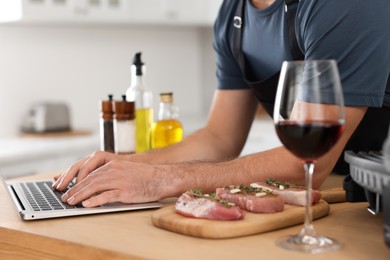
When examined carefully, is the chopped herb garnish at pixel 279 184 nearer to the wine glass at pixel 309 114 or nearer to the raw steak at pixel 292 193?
the raw steak at pixel 292 193

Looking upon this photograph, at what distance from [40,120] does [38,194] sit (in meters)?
2.26

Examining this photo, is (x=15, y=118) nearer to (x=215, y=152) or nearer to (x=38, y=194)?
(x=215, y=152)

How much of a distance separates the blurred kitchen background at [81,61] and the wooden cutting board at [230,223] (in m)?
1.98

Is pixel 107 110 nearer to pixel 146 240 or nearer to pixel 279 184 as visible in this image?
pixel 279 184

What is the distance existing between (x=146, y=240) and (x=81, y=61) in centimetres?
310

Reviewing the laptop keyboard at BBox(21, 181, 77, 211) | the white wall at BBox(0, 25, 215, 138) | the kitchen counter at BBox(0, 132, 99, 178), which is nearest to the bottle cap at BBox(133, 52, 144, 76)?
the laptop keyboard at BBox(21, 181, 77, 211)

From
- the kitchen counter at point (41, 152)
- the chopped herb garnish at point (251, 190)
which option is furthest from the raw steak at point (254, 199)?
the kitchen counter at point (41, 152)

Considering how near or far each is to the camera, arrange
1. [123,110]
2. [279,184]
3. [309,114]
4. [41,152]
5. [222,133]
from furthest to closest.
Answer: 1. [41,152]
2. [222,133]
3. [123,110]
4. [279,184]
5. [309,114]

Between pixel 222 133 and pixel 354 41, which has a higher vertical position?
pixel 354 41

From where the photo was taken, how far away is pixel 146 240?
119cm

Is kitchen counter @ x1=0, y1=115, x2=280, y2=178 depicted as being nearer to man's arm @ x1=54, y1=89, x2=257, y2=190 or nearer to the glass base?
man's arm @ x1=54, y1=89, x2=257, y2=190

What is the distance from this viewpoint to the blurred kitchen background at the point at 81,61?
3.47 meters

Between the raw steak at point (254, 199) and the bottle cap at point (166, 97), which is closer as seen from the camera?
the raw steak at point (254, 199)

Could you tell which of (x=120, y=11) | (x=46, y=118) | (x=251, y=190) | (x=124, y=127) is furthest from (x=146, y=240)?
(x=120, y=11)
